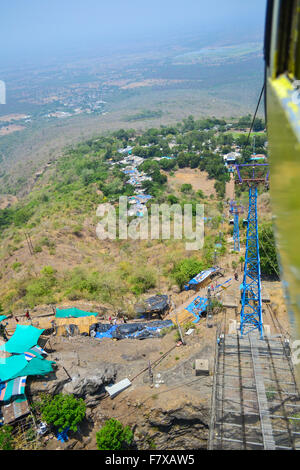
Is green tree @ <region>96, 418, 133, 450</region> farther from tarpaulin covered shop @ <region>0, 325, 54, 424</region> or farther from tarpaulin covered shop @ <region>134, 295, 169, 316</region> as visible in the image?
tarpaulin covered shop @ <region>134, 295, 169, 316</region>

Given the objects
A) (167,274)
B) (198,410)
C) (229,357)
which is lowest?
(167,274)

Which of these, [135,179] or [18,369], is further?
[135,179]

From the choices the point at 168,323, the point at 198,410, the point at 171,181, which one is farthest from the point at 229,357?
the point at 171,181

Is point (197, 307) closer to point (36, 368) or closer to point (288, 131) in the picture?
point (36, 368)

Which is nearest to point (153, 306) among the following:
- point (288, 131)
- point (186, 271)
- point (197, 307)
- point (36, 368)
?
point (197, 307)

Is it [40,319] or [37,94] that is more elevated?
[37,94]

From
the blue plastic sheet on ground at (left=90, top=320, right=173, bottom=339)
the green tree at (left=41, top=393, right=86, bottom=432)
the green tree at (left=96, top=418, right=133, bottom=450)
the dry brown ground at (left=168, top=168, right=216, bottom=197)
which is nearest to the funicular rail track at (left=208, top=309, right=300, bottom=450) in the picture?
the green tree at (left=96, top=418, right=133, bottom=450)

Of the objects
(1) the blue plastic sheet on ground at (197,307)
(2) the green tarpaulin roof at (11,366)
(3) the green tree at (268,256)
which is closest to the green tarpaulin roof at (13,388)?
(2) the green tarpaulin roof at (11,366)

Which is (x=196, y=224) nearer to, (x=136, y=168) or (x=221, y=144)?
(x=136, y=168)
